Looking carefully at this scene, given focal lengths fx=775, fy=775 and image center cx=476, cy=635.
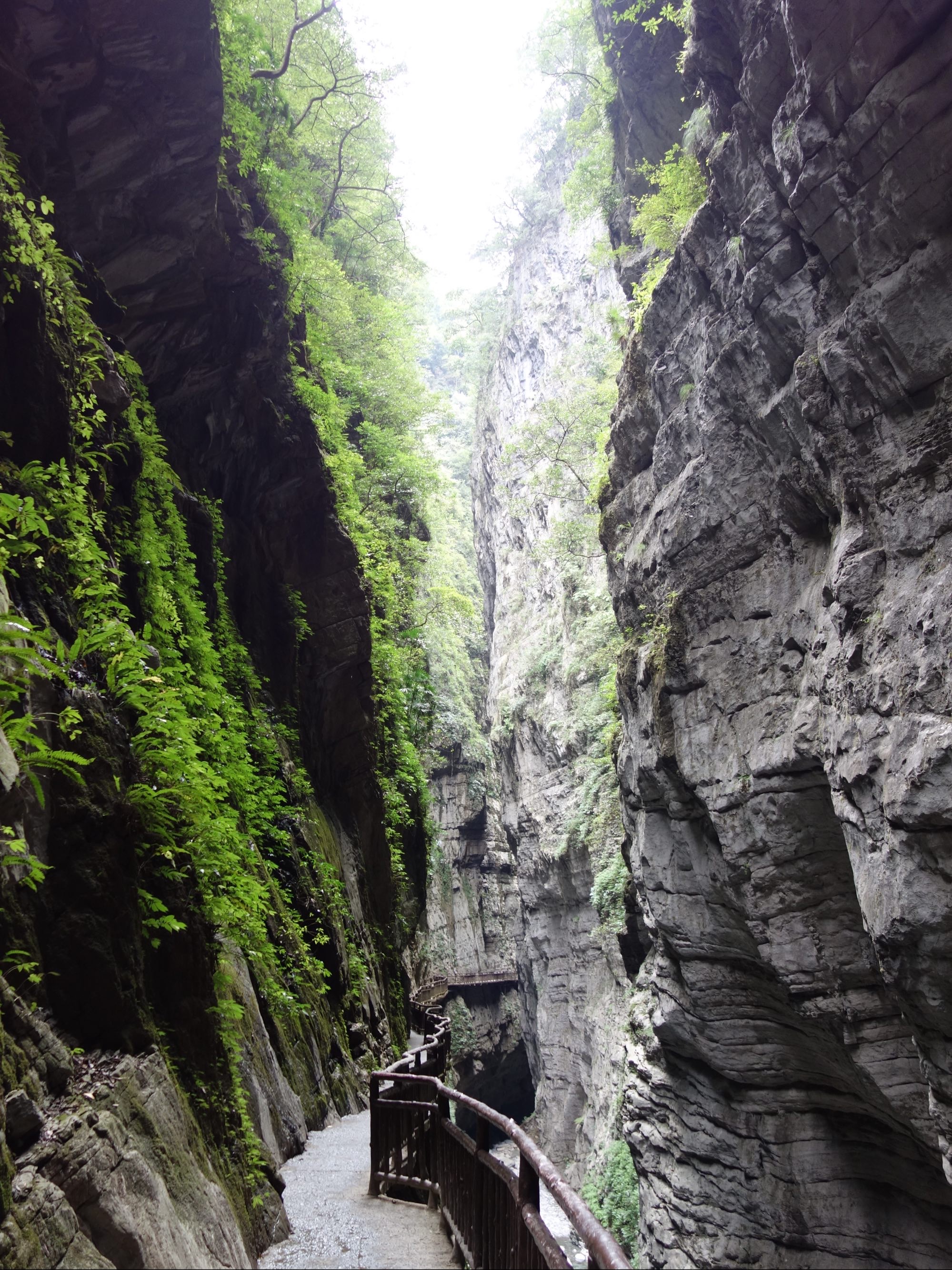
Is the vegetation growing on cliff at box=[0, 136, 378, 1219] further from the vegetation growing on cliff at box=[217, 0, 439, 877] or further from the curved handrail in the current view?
the vegetation growing on cliff at box=[217, 0, 439, 877]

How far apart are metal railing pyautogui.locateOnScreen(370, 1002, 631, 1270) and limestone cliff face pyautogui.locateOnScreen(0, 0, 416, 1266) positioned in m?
0.95

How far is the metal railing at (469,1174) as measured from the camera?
101 inches

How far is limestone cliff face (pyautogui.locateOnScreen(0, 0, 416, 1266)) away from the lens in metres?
3.16

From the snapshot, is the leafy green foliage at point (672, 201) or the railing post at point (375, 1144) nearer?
the railing post at point (375, 1144)

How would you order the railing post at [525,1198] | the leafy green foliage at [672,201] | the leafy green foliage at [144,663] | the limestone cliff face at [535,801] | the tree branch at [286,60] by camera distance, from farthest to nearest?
the limestone cliff face at [535,801]
the tree branch at [286,60]
the leafy green foliage at [672,201]
the leafy green foliage at [144,663]
the railing post at [525,1198]

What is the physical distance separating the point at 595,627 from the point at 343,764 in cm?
1152

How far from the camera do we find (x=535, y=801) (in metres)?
25.4

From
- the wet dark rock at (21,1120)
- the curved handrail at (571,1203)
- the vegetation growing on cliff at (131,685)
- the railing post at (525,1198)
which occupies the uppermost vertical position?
the vegetation growing on cliff at (131,685)

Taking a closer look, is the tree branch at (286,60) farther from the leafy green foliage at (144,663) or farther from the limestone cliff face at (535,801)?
the limestone cliff face at (535,801)

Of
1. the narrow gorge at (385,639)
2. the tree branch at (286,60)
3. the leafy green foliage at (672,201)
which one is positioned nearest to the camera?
the narrow gorge at (385,639)

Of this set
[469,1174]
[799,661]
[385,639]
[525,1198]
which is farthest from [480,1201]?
[385,639]

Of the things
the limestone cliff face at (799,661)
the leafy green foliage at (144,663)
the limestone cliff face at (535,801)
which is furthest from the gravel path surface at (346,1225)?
the limestone cliff face at (535,801)

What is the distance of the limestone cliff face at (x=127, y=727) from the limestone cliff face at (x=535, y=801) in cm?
901

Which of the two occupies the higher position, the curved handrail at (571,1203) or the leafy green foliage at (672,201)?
the leafy green foliage at (672,201)
